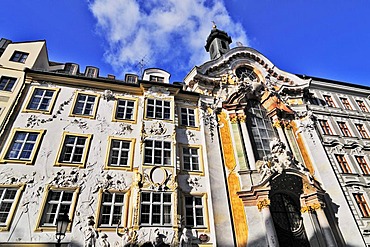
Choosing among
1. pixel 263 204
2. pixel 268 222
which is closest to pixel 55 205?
pixel 263 204

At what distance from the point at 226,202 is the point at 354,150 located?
1451 centimetres

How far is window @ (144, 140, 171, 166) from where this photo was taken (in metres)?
16.3

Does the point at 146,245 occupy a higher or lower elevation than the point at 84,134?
lower

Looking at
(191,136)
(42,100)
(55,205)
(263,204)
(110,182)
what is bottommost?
(263,204)

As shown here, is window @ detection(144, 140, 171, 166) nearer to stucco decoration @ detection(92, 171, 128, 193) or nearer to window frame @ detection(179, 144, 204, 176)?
window frame @ detection(179, 144, 204, 176)

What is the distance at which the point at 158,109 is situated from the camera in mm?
19078

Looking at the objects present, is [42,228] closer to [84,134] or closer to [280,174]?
[84,134]

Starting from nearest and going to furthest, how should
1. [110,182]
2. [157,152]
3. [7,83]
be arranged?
[110,182], [157,152], [7,83]

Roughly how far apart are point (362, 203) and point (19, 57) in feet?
103

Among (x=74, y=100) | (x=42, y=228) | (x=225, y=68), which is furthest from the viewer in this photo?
(x=225, y=68)

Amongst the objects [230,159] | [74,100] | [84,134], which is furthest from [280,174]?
[74,100]

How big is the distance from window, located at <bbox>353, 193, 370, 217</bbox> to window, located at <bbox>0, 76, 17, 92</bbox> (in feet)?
94.5

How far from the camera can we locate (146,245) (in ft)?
43.2

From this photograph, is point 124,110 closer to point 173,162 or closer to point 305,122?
point 173,162
